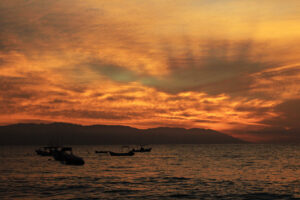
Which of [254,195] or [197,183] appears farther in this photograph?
[197,183]

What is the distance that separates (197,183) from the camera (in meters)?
54.9

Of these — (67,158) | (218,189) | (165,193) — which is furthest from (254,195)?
(67,158)

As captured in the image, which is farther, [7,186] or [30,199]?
[7,186]

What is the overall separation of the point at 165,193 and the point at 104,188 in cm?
990

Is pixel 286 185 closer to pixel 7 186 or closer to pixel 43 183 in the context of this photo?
pixel 43 183

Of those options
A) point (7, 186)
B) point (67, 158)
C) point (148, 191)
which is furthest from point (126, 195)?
point (67, 158)

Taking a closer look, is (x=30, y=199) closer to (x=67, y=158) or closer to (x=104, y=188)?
(x=104, y=188)

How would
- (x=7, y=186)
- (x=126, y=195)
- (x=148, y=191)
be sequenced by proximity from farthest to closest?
1. (x=7, y=186)
2. (x=148, y=191)
3. (x=126, y=195)

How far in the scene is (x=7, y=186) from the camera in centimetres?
5044

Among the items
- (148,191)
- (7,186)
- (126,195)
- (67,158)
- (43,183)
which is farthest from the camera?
(67,158)

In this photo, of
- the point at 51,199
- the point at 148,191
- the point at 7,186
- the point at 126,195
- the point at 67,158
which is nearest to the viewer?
the point at 51,199

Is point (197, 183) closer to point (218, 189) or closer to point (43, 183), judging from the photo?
point (218, 189)

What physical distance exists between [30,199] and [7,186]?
13.5 meters

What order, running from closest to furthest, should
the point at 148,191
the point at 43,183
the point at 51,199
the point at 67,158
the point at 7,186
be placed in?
the point at 51,199 → the point at 148,191 → the point at 7,186 → the point at 43,183 → the point at 67,158
